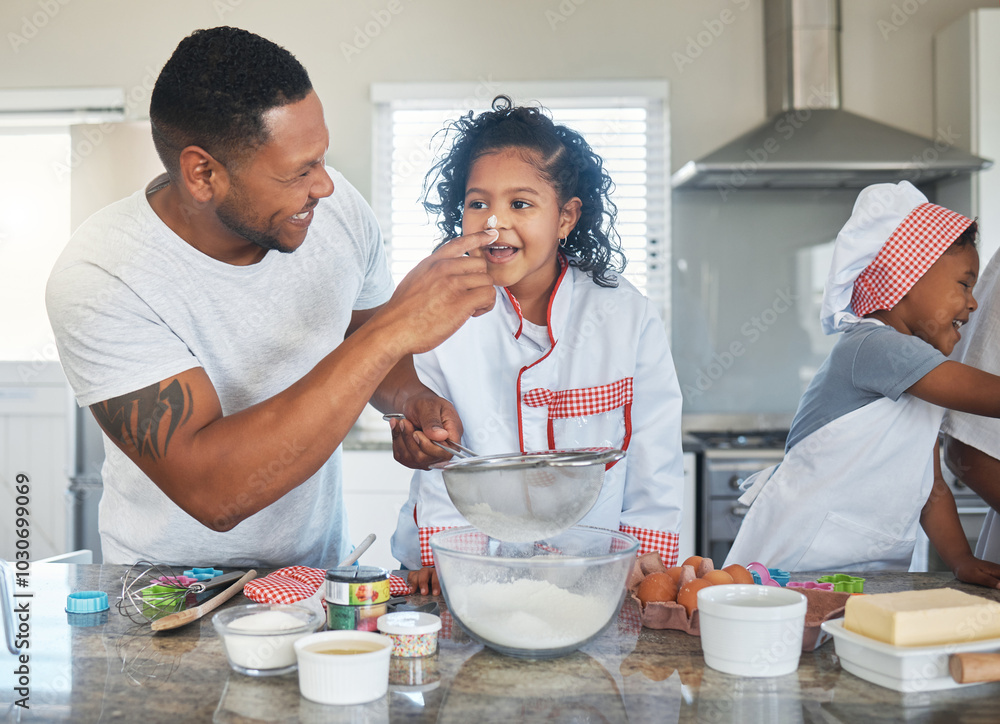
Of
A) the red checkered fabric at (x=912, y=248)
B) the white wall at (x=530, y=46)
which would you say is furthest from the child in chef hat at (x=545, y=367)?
the white wall at (x=530, y=46)

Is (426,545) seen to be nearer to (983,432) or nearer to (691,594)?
(691,594)

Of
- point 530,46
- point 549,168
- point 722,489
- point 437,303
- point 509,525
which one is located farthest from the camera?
point 530,46

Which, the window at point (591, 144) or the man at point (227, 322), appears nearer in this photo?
the man at point (227, 322)

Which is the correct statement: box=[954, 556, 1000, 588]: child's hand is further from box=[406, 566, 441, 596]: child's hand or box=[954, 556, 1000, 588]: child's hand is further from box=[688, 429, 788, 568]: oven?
box=[688, 429, 788, 568]: oven

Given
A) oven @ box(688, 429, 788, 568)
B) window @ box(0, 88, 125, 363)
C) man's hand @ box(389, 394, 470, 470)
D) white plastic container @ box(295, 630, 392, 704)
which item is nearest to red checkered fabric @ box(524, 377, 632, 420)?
man's hand @ box(389, 394, 470, 470)

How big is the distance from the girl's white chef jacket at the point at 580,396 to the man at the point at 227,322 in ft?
0.41

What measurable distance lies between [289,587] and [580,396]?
613 mm

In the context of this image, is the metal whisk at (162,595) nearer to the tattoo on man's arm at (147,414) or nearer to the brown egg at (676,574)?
the tattoo on man's arm at (147,414)

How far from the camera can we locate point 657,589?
105 cm

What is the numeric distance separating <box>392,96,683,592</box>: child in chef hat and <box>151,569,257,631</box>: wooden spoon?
0.38 meters

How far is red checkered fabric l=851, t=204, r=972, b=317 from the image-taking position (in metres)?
1.50

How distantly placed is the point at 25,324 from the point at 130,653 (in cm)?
324

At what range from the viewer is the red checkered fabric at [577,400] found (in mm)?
1466

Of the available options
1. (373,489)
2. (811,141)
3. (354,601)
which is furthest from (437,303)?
(811,141)
